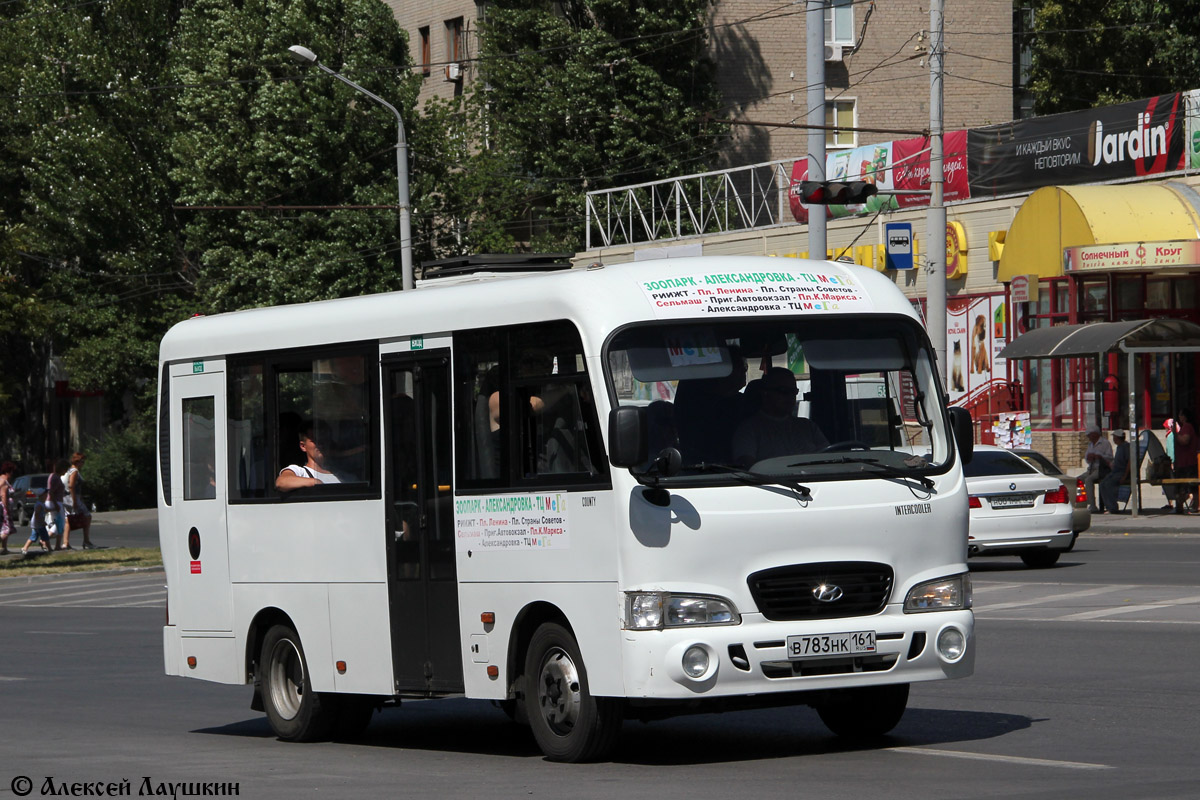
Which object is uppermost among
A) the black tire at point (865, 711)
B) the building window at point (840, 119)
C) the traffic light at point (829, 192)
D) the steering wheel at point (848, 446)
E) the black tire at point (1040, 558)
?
the building window at point (840, 119)

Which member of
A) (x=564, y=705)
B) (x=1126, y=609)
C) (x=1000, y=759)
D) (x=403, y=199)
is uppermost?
(x=403, y=199)

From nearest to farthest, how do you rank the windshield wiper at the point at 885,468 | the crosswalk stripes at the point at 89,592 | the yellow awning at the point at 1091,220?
the windshield wiper at the point at 885,468, the crosswalk stripes at the point at 89,592, the yellow awning at the point at 1091,220

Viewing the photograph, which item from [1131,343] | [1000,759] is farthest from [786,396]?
[1131,343]

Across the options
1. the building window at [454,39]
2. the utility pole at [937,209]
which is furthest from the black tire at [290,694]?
the building window at [454,39]

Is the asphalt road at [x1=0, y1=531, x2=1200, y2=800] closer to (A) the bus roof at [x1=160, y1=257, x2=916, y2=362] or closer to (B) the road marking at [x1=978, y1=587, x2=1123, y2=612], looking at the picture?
(B) the road marking at [x1=978, y1=587, x2=1123, y2=612]

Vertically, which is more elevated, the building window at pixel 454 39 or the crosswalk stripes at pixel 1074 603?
the building window at pixel 454 39

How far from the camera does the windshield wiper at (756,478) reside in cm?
960

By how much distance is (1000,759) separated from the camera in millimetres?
9625

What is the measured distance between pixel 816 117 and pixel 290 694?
1514 centimetres

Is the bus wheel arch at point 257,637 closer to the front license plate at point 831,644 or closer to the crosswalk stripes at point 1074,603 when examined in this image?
the front license plate at point 831,644

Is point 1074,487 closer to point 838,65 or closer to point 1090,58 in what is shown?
point 838,65

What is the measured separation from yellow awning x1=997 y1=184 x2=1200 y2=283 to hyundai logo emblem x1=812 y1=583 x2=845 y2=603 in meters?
26.2

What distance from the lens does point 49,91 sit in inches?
2208

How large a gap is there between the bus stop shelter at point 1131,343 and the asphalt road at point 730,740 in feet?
49.7
